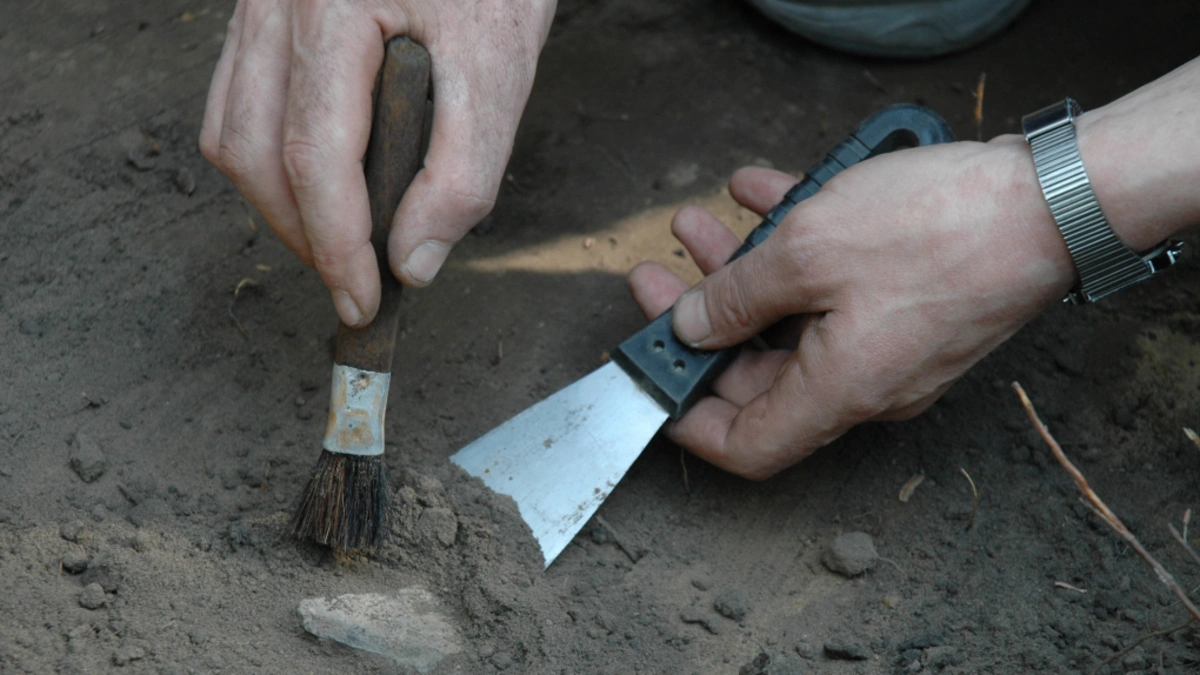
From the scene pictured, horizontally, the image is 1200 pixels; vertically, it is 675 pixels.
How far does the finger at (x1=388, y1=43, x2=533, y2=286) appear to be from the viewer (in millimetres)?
1656

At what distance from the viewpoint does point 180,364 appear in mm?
2080

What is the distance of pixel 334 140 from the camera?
5.21 feet

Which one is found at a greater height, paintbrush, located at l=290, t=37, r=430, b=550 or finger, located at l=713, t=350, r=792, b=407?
paintbrush, located at l=290, t=37, r=430, b=550

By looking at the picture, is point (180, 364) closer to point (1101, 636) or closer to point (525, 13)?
point (525, 13)

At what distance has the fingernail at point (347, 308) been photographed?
1.68m

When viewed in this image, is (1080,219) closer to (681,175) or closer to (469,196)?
(469,196)

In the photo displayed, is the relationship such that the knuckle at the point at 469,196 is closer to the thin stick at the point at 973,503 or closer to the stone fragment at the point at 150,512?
the stone fragment at the point at 150,512

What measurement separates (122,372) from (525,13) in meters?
1.10

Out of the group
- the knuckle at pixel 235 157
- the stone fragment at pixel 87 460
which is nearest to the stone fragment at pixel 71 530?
the stone fragment at pixel 87 460

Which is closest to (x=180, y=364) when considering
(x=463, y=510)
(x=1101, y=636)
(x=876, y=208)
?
(x=463, y=510)

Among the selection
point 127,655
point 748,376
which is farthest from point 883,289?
point 127,655

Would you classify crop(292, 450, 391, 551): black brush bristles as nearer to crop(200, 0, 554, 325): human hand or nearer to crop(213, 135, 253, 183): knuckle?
crop(200, 0, 554, 325): human hand

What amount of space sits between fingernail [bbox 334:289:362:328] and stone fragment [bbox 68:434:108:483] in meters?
0.55

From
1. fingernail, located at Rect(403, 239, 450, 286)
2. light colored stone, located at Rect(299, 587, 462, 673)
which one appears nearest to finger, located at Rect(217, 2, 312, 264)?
fingernail, located at Rect(403, 239, 450, 286)
